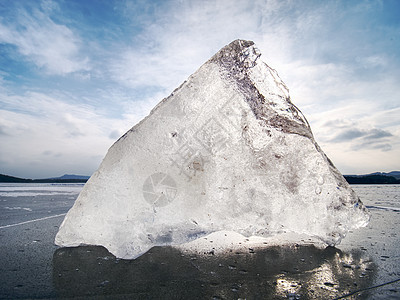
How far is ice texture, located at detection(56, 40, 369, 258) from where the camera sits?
7.81 ft

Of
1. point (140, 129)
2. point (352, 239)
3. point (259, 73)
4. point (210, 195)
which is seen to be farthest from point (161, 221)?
point (352, 239)

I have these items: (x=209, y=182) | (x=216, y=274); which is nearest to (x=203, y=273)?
(x=216, y=274)

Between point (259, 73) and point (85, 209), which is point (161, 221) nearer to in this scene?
point (85, 209)

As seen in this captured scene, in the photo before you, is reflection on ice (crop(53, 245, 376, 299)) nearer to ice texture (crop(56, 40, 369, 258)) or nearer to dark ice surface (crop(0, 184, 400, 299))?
dark ice surface (crop(0, 184, 400, 299))

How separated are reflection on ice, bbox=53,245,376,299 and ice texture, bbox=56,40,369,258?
220 mm

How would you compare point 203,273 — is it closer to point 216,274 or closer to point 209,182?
point 216,274

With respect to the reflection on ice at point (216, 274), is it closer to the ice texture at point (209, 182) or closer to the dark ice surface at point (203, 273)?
the dark ice surface at point (203, 273)

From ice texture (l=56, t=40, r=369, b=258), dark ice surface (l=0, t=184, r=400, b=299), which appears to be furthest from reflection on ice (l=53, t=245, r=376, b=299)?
ice texture (l=56, t=40, r=369, b=258)

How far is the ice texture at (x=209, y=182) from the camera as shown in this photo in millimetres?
2381

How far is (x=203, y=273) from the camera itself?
1759mm

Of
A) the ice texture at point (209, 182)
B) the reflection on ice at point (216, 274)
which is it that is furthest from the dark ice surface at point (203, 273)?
the ice texture at point (209, 182)

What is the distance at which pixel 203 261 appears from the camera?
80.2 inches

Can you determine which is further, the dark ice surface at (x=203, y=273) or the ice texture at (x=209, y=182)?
the ice texture at (x=209, y=182)

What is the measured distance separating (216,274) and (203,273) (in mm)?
89
